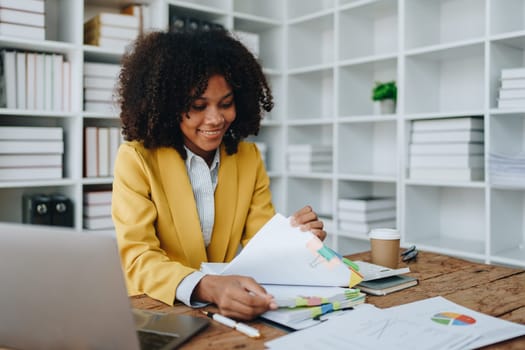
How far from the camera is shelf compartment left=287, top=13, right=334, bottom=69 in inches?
144

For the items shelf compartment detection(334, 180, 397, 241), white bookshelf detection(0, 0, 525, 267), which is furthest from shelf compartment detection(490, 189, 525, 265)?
shelf compartment detection(334, 180, 397, 241)

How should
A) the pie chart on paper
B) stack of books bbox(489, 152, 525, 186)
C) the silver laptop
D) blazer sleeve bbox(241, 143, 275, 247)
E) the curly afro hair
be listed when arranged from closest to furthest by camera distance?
1. the silver laptop
2. the pie chart on paper
3. the curly afro hair
4. blazer sleeve bbox(241, 143, 275, 247)
5. stack of books bbox(489, 152, 525, 186)

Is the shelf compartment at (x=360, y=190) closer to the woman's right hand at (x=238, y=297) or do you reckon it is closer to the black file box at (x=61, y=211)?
the black file box at (x=61, y=211)

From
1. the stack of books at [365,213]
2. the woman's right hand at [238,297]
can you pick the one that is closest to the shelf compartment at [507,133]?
the stack of books at [365,213]

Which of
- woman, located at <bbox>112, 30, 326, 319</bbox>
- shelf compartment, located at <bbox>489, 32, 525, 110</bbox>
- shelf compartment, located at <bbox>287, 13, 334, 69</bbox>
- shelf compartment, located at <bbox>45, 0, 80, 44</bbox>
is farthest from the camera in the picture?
shelf compartment, located at <bbox>287, 13, 334, 69</bbox>

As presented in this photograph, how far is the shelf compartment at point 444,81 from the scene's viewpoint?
2932 mm

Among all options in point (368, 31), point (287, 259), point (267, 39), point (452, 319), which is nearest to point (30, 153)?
point (267, 39)

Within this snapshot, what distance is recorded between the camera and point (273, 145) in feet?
12.2

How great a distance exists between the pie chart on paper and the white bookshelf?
1652 mm

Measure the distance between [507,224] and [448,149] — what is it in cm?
49

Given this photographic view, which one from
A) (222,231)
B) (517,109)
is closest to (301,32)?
(517,109)

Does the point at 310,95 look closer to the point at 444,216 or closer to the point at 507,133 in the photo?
the point at 444,216

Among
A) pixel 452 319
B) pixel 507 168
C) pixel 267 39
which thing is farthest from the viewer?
pixel 267 39

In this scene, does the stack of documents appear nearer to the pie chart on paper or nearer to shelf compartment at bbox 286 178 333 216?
the pie chart on paper
